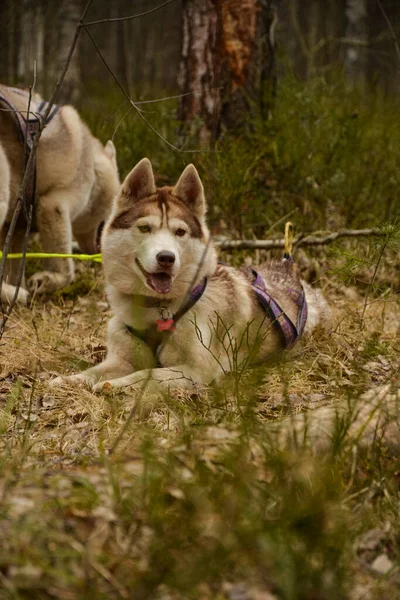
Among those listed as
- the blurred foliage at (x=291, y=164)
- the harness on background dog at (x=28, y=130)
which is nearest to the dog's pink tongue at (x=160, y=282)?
the harness on background dog at (x=28, y=130)

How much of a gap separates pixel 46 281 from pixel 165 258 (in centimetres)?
206

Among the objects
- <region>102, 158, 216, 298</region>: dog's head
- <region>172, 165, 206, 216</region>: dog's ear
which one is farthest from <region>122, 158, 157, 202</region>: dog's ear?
<region>172, 165, 206, 216</region>: dog's ear

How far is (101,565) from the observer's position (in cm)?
173

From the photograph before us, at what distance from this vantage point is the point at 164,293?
3812mm

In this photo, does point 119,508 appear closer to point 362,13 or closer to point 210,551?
point 210,551

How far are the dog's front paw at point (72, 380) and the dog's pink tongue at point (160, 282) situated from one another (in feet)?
1.93

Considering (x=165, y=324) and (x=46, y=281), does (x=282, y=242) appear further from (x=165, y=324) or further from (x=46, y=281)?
(x=165, y=324)

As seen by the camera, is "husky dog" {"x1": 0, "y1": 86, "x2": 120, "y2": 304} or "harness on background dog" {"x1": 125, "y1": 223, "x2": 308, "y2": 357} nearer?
"harness on background dog" {"x1": 125, "y1": 223, "x2": 308, "y2": 357}

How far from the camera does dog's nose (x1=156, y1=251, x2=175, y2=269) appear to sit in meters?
3.68

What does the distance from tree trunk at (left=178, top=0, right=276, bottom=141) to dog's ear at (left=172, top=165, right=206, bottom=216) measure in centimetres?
268

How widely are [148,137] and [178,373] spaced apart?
3.62m

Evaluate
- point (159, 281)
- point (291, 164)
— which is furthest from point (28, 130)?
point (291, 164)

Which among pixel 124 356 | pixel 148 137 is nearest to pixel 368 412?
pixel 124 356

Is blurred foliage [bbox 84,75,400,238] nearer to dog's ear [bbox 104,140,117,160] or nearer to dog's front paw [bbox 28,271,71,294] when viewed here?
dog's ear [bbox 104,140,117,160]
